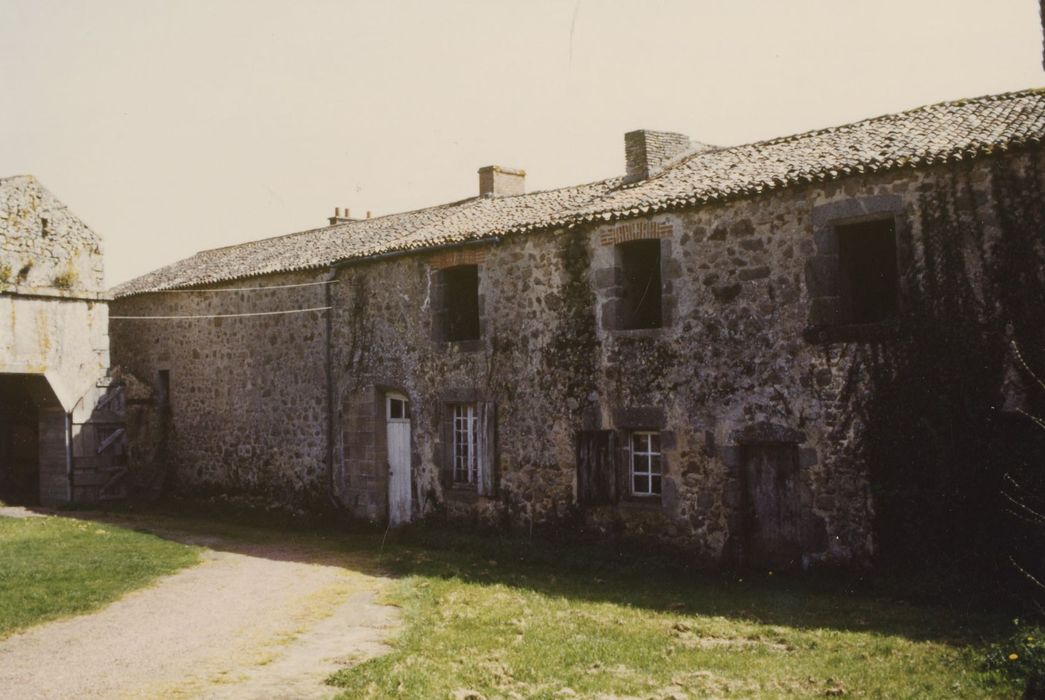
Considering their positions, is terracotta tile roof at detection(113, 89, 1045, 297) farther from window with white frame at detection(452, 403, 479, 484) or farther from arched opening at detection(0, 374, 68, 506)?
arched opening at detection(0, 374, 68, 506)

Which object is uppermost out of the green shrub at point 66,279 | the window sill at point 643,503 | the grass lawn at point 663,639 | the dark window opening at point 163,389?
the green shrub at point 66,279

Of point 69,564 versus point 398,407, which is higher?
point 398,407

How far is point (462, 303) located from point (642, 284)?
391 cm

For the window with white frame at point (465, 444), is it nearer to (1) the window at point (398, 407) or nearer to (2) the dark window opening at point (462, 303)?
(2) the dark window opening at point (462, 303)

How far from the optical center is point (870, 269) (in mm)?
12258

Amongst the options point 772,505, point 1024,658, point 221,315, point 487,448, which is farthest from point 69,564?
point 1024,658

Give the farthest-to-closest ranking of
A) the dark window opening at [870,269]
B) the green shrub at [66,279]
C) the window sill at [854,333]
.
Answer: the green shrub at [66,279], the dark window opening at [870,269], the window sill at [854,333]

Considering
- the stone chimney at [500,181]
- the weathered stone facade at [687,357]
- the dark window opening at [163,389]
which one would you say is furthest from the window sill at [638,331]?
the dark window opening at [163,389]

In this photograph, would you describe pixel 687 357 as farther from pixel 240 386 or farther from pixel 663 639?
pixel 240 386

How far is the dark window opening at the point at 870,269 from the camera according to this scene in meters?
11.9

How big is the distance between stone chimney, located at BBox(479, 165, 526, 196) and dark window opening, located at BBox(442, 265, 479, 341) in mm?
4688

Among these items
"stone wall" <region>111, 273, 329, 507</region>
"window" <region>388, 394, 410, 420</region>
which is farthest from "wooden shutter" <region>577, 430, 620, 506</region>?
"stone wall" <region>111, 273, 329, 507</region>

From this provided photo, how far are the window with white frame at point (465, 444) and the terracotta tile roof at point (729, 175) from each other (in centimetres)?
299

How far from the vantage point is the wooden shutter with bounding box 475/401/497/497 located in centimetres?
1516
